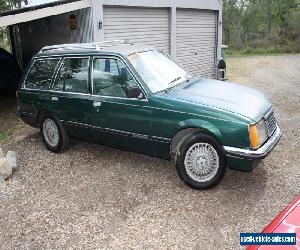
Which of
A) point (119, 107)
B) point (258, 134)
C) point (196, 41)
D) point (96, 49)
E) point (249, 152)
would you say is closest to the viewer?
point (249, 152)

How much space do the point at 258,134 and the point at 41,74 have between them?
4194 millimetres

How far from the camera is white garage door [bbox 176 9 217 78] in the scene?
13156mm

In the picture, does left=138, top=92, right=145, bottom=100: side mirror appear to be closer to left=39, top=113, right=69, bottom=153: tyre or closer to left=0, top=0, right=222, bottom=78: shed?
left=39, top=113, right=69, bottom=153: tyre

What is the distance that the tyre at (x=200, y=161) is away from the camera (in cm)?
507

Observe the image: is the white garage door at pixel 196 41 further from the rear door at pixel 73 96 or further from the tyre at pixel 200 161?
the tyre at pixel 200 161

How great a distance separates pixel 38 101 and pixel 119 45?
6.08ft

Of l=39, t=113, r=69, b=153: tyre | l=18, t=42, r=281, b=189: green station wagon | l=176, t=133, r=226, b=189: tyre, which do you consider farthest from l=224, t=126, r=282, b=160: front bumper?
l=39, t=113, r=69, b=153: tyre

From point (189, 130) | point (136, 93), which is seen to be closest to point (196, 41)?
point (136, 93)

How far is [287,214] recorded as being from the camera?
291 cm

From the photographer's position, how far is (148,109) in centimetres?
548

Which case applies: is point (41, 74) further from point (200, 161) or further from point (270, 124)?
point (270, 124)

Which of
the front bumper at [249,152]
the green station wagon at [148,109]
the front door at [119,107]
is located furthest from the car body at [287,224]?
the front door at [119,107]

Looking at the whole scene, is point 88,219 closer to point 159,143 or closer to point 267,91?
point 159,143

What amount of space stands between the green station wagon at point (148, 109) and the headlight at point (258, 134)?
0.5 inches
